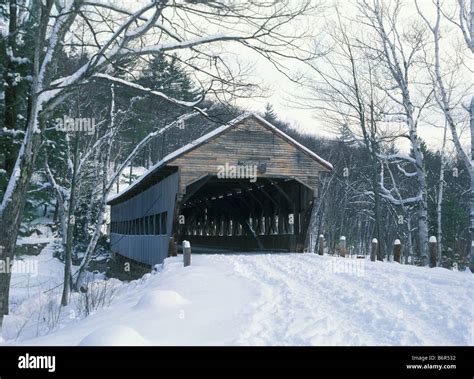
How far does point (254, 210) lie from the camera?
24.5 meters

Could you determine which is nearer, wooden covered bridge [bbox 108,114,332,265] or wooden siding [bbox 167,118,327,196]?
wooden siding [bbox 167,118,327,196]

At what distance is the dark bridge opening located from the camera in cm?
1889

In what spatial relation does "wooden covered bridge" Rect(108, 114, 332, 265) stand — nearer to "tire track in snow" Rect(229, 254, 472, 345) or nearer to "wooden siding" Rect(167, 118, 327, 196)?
"wooden siding" Rect(167, 118, 327, 196)

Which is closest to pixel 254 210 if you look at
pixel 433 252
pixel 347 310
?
pixel 433 252

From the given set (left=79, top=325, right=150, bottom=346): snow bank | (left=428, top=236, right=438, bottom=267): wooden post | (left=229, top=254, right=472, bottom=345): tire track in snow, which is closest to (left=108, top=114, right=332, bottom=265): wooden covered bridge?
(left=229, top=254, right=472, bottom=345): tire track in snow

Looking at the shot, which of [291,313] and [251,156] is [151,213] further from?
[291,313]

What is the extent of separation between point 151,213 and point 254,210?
4.98 meters

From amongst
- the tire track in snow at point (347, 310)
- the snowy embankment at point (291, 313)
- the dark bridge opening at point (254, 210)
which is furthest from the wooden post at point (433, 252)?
the dark bridge opening at point (254, 210)

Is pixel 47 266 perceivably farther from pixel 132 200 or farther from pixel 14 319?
pixel 14 319

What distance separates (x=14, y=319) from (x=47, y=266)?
17552 millimetres

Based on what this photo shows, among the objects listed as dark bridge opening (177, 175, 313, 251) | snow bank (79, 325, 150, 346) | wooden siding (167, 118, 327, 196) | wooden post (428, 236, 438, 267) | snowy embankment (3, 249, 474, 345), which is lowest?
snowy embankment (3, 249, 474, 345)

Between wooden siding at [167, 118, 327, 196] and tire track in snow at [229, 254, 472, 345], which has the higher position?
wooden siding at [167, 118, 327, 196]
